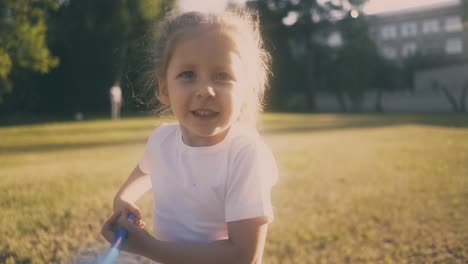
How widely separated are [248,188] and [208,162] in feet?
0.61

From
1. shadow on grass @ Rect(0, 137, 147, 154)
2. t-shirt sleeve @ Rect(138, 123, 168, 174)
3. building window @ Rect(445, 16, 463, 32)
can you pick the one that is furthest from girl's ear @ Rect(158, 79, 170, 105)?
building window @ Rect(445, 16, 463, 32)

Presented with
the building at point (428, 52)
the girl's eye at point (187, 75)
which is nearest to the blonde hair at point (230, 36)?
the girl's eye at point (187, 75)

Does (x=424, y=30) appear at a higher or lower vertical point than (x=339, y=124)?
higher

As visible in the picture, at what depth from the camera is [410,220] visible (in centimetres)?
360

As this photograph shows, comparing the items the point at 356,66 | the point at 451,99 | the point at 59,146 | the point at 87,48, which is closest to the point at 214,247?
the point at 59,146

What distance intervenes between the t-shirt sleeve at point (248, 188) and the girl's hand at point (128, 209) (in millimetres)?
369

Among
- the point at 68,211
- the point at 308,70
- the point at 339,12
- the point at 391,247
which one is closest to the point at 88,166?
the point at 68,211

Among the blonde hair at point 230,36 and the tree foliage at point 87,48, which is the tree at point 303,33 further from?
the blonde hair at point 230,36

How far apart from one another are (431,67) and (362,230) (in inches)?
1160

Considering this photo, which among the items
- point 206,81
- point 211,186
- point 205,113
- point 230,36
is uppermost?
point 230,36

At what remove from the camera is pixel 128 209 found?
1.59 m

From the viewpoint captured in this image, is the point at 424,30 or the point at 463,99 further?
the point at 424,30

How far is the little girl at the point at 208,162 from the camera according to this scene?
1.36 m

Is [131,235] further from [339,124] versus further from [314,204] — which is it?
[339,124]
